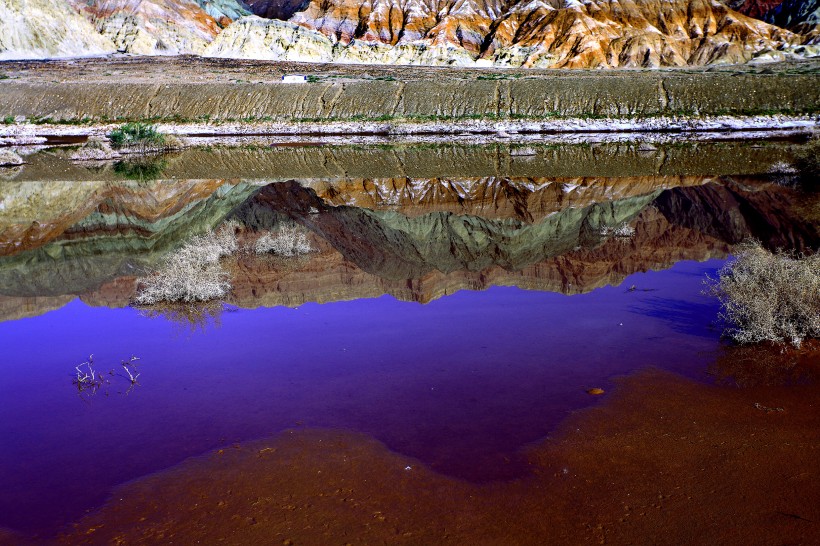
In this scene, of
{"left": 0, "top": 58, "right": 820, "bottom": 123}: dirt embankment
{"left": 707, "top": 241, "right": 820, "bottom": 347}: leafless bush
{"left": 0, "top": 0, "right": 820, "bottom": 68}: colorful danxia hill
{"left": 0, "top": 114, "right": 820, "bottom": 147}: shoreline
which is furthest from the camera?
{"left": 0, "top": 0, "right": 820, "bottom": 68}: colorful danxia hill

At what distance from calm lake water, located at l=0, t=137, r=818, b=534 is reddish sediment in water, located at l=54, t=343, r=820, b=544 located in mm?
416

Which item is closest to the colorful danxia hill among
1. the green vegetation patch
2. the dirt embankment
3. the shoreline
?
the dirt embankment

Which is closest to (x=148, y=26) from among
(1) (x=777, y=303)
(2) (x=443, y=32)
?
(2) (x=443, y=32)

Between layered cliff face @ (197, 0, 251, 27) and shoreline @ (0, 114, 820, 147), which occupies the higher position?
Answer: layered cliff face @ (197, 0, 251, 27)

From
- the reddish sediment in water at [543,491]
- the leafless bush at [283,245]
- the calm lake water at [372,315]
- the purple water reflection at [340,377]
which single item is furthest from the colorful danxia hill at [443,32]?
the reddish sediment in water at [543,491]

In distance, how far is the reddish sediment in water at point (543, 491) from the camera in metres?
6.95

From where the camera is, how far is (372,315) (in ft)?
48.2

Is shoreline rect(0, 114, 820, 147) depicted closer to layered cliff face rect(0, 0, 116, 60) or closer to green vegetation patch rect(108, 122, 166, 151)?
green vegetation patch rect(108, 122, 166, 151)

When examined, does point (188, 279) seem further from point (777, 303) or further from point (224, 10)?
point (224, 10)

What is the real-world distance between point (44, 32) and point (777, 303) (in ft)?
343

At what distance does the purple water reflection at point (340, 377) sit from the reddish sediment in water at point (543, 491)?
43 centimetres

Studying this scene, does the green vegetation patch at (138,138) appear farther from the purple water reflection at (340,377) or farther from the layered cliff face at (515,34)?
the layered cliff face at (515,34)

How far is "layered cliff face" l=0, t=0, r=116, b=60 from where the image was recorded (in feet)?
295

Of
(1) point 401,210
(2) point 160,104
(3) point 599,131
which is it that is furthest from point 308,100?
(1) point 401,210
